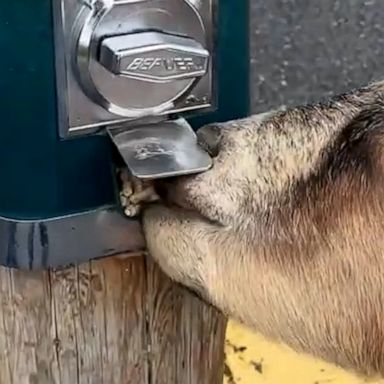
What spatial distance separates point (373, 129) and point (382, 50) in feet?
3.65

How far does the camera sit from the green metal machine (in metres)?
1.87

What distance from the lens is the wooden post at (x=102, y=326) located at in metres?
2.11

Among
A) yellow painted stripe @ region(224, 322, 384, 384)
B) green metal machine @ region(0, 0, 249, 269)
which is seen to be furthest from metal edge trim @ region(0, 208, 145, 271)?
yellow painted stripe @ region(224, 322, 384, 384)

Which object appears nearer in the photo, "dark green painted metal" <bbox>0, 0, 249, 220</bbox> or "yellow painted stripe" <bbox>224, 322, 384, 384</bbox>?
"dark green painted metal" <bbox>0, 0, 249, 220</bbox>

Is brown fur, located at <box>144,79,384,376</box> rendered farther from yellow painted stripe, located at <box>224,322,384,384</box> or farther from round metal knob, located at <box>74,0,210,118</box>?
yellow painted stripe, located at <box>224,322,384,384</box>

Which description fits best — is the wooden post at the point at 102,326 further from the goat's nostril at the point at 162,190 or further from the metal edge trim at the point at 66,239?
the goat's nostril at the point at 162,190

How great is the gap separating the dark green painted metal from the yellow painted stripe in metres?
0.57

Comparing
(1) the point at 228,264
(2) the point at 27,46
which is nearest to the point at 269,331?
(1) the point at 228,264

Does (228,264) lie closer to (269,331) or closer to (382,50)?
(269,331)

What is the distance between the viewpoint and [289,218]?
1.98 meters

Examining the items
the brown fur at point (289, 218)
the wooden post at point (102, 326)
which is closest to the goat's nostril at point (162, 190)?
the brown fur at point (289, 218)

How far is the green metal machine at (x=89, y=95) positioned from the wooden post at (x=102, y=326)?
0.25ft

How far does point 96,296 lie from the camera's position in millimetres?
2137

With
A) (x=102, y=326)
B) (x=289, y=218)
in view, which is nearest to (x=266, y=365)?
(x=102, y=326)
